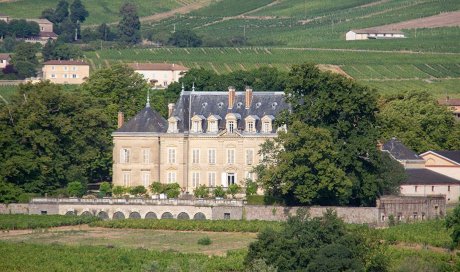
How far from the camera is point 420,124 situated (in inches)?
3812

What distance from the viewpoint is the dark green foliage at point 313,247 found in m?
60.2

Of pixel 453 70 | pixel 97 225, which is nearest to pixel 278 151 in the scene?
pixel 97 225

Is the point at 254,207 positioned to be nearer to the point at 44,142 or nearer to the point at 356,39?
the point at 44,142

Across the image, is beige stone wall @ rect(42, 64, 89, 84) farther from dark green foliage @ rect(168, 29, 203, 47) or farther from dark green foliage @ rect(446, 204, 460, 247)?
dark green foliage @ rect(446, 204, 460, 247)

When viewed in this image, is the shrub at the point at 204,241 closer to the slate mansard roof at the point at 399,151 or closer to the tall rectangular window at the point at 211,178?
the tall rectangular window at the point at 211,178

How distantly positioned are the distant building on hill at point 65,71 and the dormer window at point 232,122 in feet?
197

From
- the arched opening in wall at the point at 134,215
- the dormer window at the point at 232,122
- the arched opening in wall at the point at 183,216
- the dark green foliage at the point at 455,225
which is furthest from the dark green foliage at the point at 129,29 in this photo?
the dark green foliage at the point at 455,225

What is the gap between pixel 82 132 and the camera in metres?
87.6

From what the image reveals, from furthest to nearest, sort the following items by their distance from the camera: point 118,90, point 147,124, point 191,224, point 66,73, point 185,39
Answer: point 185,39 → point 66,73 → point 118,90 → point 147,124 → point 191,224

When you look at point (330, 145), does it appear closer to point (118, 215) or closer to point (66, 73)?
point (118, 215)

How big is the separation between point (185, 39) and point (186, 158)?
9016 cm

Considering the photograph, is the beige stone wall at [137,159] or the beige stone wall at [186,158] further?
the beige stone wall at [137,159]

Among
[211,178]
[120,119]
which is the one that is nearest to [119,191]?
[211,178]

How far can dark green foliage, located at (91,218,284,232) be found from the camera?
76938mm
